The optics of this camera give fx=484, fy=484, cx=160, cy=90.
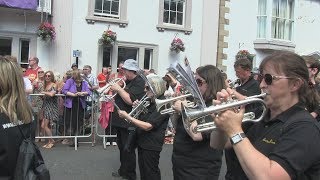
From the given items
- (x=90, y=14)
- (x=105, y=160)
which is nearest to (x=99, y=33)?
(x=90, y=14)

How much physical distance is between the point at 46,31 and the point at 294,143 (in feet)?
44.0

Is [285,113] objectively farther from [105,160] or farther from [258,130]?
[105,160]

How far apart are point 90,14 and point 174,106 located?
12280 mm

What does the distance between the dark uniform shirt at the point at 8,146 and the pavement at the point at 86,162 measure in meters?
4.32

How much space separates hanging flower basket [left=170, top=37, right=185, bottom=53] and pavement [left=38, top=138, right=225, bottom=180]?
7329mm

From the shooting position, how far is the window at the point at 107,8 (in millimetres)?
16641

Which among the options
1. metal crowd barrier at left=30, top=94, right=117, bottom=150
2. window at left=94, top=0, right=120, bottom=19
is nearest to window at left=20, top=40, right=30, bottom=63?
window at left=94, top=0, right=120, bottom=19

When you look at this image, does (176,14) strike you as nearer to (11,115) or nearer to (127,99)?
(127,99)

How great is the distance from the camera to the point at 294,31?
21.2 m

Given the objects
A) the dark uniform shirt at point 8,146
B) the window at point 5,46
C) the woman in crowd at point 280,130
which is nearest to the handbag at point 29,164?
the dark uniform shirt at point 8,146

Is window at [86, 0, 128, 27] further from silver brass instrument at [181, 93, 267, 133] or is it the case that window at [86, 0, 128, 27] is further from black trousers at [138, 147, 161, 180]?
silver brass instrument at [181, 93, 267, 133]

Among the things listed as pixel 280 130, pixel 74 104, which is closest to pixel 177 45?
pixel 74 104

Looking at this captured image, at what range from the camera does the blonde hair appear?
3184 millimetres

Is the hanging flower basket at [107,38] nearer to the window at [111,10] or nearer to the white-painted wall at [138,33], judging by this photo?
the white-painted wall at [138,33]
